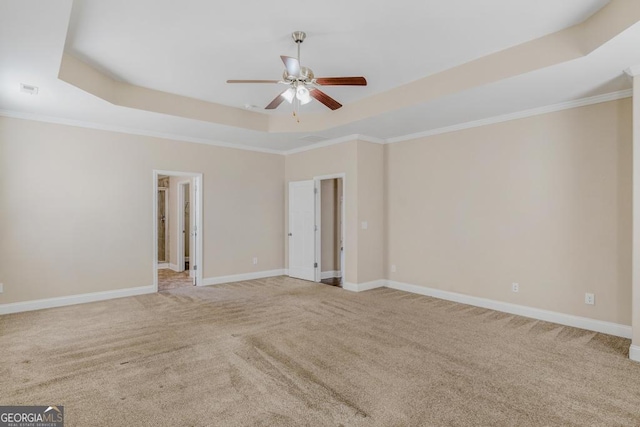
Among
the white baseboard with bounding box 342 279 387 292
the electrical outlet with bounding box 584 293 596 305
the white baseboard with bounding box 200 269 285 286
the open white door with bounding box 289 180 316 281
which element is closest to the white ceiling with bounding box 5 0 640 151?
the electrical outlet with bounding box 584 293 596 305

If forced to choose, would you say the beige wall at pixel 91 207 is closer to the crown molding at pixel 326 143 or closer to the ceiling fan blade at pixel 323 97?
the crown molding at pixel 326 143

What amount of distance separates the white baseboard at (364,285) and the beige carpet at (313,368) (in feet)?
3.66

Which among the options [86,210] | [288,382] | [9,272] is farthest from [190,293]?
[288,382]

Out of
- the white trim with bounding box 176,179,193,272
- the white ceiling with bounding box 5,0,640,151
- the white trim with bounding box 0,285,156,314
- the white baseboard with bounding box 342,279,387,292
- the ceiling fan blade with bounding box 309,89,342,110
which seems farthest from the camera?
the white trim with bounding box 176,179,193,272

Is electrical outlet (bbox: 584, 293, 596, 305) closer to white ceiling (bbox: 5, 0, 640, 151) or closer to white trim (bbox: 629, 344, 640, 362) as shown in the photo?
white trim (bbox: 629, 344, 640, 362)

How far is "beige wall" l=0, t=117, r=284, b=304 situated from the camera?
185 inches

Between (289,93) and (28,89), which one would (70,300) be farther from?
(289,93)

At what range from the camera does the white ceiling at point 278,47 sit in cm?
277

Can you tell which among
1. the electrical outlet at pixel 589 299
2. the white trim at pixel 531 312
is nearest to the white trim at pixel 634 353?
the white trim at pixel 531 312

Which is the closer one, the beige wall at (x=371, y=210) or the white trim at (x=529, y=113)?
the white trim at (x=529, y=113)

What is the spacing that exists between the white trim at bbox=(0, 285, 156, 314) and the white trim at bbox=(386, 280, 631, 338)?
445 cm

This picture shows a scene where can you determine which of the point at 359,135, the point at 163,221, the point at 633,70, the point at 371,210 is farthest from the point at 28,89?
the point at 633,70

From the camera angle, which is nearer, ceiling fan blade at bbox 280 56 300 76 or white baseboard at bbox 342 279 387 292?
ceiling fan blade at bbox 280 56 300 76

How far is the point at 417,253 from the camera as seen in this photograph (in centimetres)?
592
